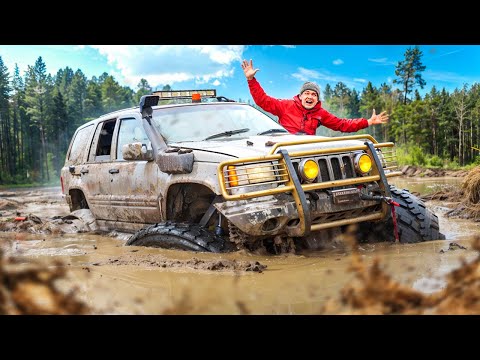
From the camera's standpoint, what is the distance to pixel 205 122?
5859mm

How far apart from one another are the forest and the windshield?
1313mm

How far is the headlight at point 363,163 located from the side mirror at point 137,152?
6.88ft

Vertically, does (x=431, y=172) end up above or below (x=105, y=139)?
below

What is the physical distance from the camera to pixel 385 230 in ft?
17.4

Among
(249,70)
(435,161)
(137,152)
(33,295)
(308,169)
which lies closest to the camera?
(33,295)

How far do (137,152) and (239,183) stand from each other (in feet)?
4.74

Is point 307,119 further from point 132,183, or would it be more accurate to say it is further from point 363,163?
point 132,183

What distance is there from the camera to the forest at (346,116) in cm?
712

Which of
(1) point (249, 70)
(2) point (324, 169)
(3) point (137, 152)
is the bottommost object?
(2) point (324, 169)

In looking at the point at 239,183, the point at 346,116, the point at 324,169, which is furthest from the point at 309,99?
the point at 346,116

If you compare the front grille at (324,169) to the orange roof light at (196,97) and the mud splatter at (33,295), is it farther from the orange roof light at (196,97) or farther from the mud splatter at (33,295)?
the mud splatter at (33,295)

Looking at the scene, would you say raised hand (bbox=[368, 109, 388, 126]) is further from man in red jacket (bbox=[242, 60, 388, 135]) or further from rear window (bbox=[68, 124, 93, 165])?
rear window (bbox=[68, 124, 93, 165])

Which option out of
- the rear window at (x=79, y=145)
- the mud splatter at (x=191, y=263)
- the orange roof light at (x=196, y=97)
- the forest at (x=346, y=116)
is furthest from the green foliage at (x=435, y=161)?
the rear window at (x=79, y=145)
